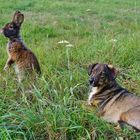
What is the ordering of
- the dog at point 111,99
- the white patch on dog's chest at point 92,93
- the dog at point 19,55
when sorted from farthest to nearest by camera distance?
the dog at point 19,55 → the white patch on dog's chest at point 92,93 → the dog at point 111,99

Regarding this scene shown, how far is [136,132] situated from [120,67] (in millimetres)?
2211

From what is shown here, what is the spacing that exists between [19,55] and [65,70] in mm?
642

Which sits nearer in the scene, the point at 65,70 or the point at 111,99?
the point at 111,99

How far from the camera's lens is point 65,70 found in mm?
6445

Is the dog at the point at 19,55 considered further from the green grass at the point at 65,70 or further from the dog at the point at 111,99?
the dog at the point at 111,99

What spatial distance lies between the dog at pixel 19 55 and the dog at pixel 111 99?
954 mm

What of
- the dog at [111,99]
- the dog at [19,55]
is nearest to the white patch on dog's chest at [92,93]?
the dog at [111,99]

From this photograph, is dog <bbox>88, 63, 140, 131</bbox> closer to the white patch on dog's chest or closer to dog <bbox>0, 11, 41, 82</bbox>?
the white patch on dog's chest

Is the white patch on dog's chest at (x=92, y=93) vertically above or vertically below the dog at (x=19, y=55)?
below

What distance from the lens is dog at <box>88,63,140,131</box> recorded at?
508cm

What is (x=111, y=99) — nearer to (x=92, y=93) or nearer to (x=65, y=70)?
(x=92, y=93)

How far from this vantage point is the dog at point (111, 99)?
5.08 m

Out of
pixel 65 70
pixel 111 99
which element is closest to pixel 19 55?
A: pixel 65 70

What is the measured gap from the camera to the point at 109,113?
533 centimetres
